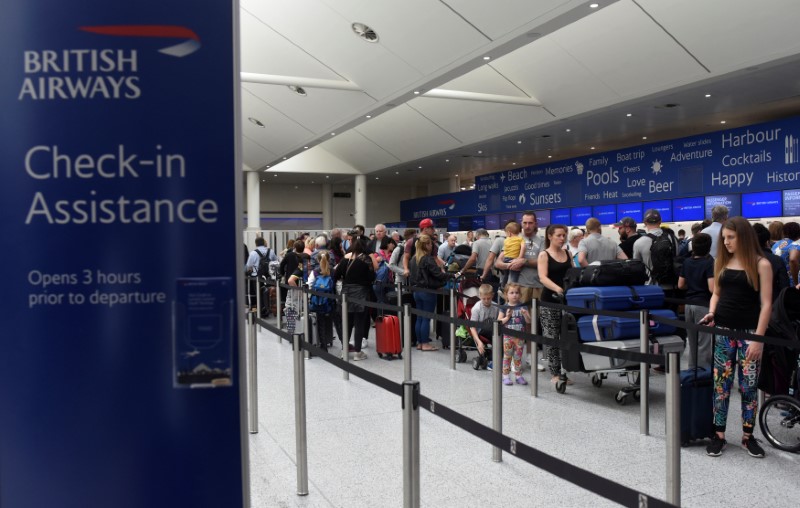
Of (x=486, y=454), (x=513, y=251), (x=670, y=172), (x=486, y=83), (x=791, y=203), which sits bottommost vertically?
(x=486, y=454)

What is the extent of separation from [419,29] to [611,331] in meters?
5.47

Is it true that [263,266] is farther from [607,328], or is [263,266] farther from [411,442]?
[411,442]

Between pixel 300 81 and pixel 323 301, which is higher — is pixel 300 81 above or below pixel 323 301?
above

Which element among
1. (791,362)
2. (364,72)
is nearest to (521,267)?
(791,362)

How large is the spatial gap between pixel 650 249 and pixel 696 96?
254 inches

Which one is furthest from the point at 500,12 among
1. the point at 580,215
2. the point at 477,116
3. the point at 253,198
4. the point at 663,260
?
the point at 253,198

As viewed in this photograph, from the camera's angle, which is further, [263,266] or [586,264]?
[263,266]

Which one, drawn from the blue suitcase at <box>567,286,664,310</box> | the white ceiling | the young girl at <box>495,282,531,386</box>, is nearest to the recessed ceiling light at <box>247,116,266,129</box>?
the white ceiling

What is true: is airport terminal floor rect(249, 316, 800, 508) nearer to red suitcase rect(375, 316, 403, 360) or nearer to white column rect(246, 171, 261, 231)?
red suitcase rect(375, 316, 403, 360)

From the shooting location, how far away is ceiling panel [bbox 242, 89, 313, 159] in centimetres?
1730

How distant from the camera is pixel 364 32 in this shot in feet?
35.8

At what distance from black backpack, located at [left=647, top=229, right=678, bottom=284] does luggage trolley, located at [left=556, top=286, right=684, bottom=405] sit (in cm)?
132

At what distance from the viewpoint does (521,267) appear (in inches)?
311

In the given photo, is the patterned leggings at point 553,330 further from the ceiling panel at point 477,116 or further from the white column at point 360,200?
the white column at point 360,200
